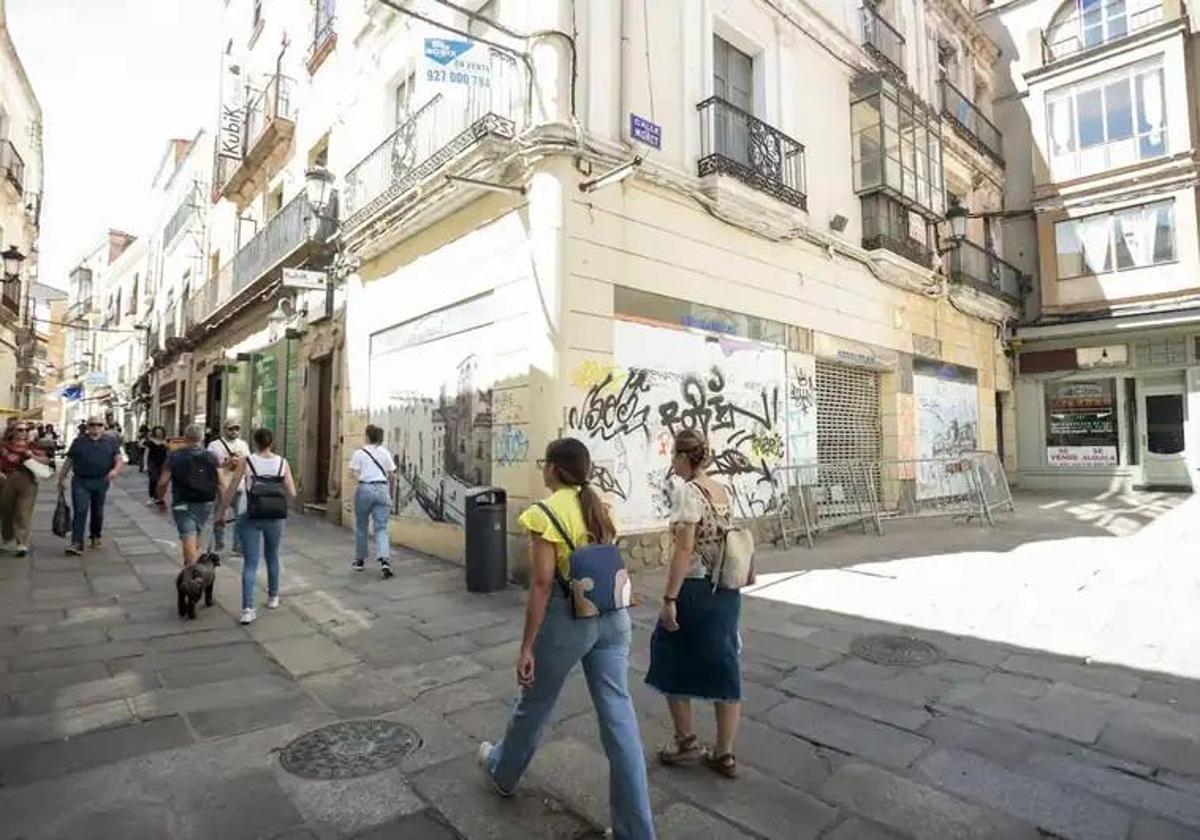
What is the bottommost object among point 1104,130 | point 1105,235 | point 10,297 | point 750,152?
point 750,152

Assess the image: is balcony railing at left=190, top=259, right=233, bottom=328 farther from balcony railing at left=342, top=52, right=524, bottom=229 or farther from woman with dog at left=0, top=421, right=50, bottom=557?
woman with dog at left=0, top=421, right=50, bottom=557

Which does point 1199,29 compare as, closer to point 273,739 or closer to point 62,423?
point 273,739

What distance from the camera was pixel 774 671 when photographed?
4.41 metres

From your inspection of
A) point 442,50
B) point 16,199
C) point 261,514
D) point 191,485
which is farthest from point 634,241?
point 16,199

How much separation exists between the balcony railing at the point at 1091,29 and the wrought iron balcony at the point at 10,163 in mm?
28508

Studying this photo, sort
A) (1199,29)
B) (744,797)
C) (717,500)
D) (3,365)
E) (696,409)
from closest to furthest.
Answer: (744,797)
(717,500)
(696,409)
(1199,29)
(3,365)

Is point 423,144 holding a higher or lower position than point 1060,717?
higher

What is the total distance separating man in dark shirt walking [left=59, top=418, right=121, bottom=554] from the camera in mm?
8125

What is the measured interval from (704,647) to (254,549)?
14.0 ft

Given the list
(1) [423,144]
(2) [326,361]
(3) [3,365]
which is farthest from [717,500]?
(3) [3,365]

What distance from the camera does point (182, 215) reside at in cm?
2316

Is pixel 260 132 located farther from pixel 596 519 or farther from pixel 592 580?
pixel 592 580

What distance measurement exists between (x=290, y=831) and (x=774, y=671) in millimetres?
3023

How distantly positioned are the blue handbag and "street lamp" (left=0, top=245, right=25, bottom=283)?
21.5 metres
